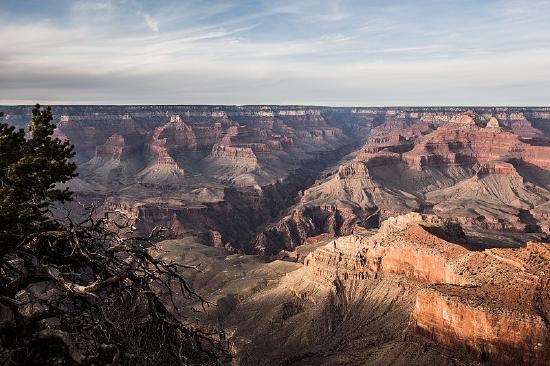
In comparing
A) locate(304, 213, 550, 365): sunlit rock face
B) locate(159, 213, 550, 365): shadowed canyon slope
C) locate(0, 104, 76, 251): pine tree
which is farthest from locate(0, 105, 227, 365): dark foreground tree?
locate(304, 213, 550, 365): sunlit rock face

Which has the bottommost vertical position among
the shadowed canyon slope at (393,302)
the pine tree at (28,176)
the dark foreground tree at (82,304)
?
the shadowed canyon slope at (393,302)

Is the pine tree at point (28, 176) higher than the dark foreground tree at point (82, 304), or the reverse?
the pine tree at point (28, 176)

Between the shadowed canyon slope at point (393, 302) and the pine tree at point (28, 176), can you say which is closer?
the pine tree at point (28, 176)

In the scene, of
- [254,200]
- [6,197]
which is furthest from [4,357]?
[254,200]

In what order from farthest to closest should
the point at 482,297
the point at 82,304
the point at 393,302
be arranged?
1. the point at 393,302
2. the point at 482,297
3. the point at 82,304

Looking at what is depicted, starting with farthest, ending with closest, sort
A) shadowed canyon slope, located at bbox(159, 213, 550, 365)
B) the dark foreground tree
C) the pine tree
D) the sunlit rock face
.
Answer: shadowed canyon slope, located at bbox(159, 213, 550, 365), the sunlit rock face, the pine tree, the dark foreground tree

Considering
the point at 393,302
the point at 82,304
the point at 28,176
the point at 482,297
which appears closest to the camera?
the point at 82,304

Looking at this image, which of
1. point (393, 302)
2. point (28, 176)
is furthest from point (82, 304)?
point (393, 302)

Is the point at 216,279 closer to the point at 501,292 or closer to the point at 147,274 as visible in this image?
the point at 501,292

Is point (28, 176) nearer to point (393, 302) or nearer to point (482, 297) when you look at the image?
point (482, 297)

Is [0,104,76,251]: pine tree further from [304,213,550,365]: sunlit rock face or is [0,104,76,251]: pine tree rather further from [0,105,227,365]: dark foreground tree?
[304,213,550,365]: sunlit rock face

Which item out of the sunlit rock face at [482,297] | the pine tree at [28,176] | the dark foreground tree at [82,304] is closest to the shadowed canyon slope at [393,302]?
→ the sunlit rock face at [482,297]

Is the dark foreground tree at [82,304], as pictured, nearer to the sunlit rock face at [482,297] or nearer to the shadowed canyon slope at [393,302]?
the shadowed canyon slope at [393,302]
